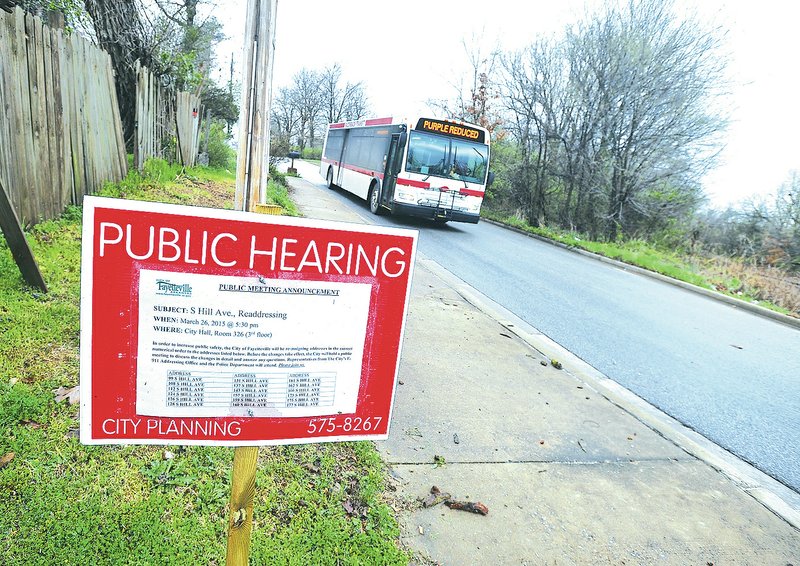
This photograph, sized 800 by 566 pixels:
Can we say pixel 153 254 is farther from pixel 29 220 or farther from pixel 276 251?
pixel 29 220

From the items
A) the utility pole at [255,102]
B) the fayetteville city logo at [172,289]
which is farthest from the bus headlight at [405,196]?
the fayetteville city logo at [172,289]

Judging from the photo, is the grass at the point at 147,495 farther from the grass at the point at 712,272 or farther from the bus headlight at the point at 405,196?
the bus headlight at the point at 405,196

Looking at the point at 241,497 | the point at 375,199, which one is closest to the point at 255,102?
the point at 241,497

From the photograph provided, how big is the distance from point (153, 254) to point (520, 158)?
72.3ft

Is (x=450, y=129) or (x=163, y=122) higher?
(x=450, y=129)

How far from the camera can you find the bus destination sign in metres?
14.1

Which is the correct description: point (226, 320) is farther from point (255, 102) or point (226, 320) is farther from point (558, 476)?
point (558, 476)

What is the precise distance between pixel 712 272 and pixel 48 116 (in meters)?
15.1

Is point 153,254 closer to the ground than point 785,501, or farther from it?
farther from it

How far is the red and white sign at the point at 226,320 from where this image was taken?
1425mm

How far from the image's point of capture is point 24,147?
486 centimetres

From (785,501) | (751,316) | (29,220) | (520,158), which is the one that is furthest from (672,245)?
(29,220)

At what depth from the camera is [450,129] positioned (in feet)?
46.6

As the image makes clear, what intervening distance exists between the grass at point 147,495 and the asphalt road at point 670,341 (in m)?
3.41
